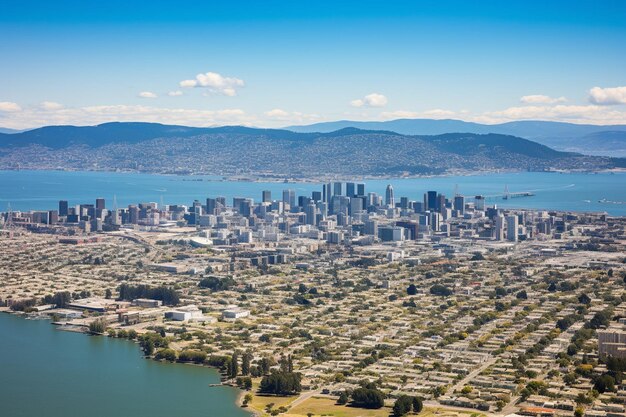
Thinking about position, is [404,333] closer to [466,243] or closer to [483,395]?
[483,395]

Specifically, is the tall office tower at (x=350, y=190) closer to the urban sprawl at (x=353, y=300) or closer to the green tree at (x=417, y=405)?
the urban sprawl at (x=353, y=300)

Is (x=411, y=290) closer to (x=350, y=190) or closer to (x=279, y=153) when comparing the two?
(x=350, y=190)

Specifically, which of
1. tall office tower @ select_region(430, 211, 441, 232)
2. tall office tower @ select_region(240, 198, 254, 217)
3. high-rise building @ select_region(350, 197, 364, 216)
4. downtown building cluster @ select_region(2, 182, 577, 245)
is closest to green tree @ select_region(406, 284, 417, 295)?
downtown building cluster @ select_region(2, 182, 577, 245)

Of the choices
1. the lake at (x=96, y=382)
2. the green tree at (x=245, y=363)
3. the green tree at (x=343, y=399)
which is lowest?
the lake at (x=96, y=382)

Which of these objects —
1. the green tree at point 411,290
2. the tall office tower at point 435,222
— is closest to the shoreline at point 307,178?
the tall office tower at point 435,222

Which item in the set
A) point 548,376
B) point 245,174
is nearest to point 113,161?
point 245,174

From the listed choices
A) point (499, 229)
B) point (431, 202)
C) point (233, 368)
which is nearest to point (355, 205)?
point (431, 202)
